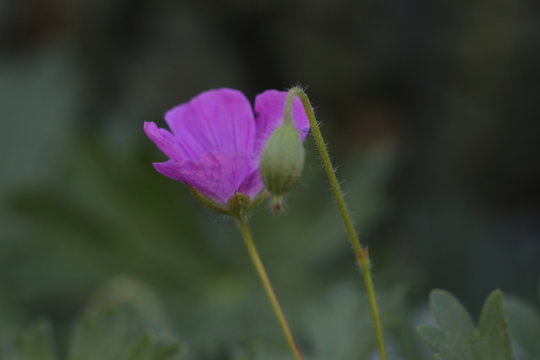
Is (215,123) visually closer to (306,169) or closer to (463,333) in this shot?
(463,333)

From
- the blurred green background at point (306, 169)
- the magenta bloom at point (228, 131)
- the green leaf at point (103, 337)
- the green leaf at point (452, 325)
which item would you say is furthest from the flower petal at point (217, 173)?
the blurred green background at point (306, 169)

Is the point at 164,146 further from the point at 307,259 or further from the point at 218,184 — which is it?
the point at 307,259

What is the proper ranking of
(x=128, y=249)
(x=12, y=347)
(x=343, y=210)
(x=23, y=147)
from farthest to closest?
(x=23, y=147) → (x=128, y=249) → (x=12, y=347) → (x=343, y=210)

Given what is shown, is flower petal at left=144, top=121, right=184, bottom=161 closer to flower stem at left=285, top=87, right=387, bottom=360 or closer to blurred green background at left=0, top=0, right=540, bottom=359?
flower stem at left=285, top=87, right=387, bottom=360

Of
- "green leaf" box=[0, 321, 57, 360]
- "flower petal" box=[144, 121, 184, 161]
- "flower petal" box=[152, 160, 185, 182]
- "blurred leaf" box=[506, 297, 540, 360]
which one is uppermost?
"flower petal" box=[144, 121, 184, 161]

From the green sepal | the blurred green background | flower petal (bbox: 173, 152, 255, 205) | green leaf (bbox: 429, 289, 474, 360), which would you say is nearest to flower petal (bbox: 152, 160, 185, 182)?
flower petal (bbox: 173, 152, 255, 205)

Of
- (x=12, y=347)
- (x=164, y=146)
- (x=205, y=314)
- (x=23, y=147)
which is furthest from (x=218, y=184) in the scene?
(x=23, y=147)
